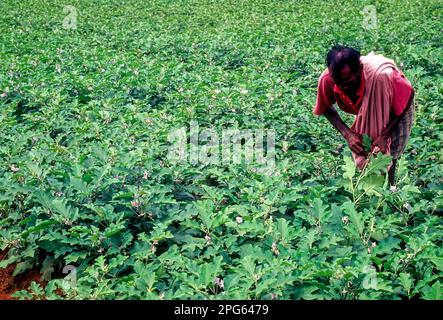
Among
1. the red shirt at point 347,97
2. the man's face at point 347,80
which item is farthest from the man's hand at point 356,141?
the man's face at point 347,80

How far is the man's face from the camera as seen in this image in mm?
3575

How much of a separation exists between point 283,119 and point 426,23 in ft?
23.2

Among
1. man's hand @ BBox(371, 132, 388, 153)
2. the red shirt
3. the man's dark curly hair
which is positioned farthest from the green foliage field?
the man's dark curly hair

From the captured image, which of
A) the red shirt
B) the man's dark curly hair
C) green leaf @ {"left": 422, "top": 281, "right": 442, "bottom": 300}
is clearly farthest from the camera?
the red shirt

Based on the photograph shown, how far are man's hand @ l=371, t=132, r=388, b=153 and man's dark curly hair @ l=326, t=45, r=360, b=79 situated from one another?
649 millimetres

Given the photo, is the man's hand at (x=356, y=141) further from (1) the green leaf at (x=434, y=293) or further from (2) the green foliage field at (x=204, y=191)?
(1) the green leaf at (x=434, y=293)

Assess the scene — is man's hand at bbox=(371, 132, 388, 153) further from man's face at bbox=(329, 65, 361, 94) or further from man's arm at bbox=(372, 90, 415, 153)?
man's face at bbox=(329, 65, 361, 94)

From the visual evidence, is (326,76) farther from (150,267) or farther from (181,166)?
(150,267)

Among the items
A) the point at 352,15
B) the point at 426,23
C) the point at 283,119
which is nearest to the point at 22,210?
the point at 283,119

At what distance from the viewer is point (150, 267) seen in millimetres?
3068

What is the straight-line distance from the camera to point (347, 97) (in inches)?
156

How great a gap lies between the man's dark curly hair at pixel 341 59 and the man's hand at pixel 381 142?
65 cm
